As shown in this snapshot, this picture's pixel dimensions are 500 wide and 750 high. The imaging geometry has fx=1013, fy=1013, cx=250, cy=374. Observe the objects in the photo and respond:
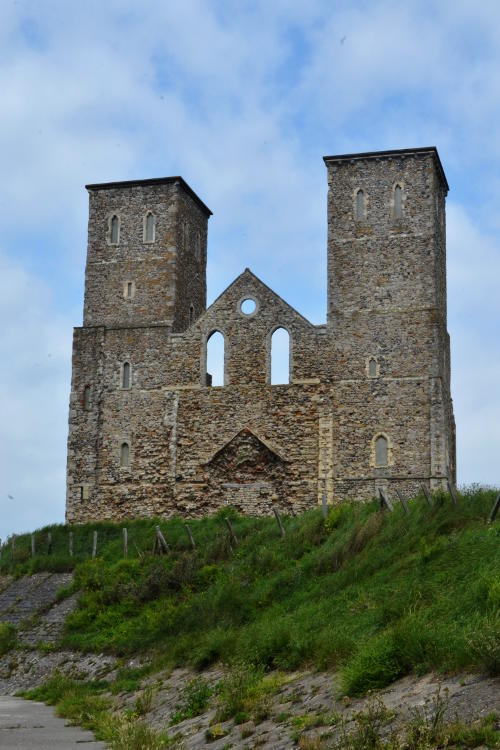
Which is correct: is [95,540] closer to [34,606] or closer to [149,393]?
[34,606]

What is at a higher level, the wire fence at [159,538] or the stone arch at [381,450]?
the stone arch at [381,450]

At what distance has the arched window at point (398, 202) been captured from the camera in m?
37.8

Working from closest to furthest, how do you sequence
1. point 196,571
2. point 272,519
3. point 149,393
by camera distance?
point 196,571
point 272,519
point 149,393

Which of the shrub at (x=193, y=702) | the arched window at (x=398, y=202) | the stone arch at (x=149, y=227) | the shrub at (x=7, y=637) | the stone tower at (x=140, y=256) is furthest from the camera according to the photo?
the stone arch at (x=149, y=227)

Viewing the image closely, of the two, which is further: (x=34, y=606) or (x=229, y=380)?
(x=229, y=380)

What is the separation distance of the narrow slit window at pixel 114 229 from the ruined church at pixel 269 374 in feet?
1.92

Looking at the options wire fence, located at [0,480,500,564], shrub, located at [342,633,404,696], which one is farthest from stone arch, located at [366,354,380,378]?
shrub, located at [342,633,404,696]

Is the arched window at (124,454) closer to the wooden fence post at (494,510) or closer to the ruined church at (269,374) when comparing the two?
the ruined church at (269,374)

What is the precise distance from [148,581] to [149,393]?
12352 millimetres

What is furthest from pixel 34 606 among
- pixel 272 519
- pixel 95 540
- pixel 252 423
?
pixel 252 423

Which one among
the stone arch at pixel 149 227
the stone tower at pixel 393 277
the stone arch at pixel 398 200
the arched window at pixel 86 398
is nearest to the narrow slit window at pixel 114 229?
the stone arch at pixel 149 227

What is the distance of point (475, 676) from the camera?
11.4m

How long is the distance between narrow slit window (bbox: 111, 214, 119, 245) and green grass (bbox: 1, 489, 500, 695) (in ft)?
41.6

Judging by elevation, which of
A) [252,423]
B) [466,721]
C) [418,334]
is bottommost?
[466,721]
